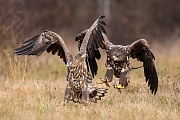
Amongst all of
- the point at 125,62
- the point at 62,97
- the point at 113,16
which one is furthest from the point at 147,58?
the point at 113,16

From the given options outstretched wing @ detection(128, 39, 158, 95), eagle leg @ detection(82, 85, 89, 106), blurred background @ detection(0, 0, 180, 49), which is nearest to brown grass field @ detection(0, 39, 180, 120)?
eagle leg @ detection(82, 85, 89, 106)

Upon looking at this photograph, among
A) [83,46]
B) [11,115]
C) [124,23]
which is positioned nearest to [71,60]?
[83,46]

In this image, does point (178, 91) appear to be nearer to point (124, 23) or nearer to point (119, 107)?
point (119, 107)

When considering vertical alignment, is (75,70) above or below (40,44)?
below

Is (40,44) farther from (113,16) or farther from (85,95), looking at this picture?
(113,16)

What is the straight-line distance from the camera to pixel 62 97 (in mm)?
9805

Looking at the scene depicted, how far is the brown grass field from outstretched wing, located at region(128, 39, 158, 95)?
264mm

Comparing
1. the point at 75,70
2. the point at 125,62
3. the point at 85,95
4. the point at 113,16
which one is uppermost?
the point at 113,16

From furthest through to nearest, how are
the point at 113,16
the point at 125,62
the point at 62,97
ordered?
the point at 113,16
the point at 125,62
the point at 62,97

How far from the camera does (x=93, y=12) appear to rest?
28438 millimetres

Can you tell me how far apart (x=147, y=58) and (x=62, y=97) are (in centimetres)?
189

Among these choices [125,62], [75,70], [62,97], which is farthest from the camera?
[125,62]

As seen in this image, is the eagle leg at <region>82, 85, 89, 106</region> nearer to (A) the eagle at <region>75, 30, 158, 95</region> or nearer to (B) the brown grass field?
(B) the brown grass field

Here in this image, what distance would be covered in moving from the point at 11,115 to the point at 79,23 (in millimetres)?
20097
